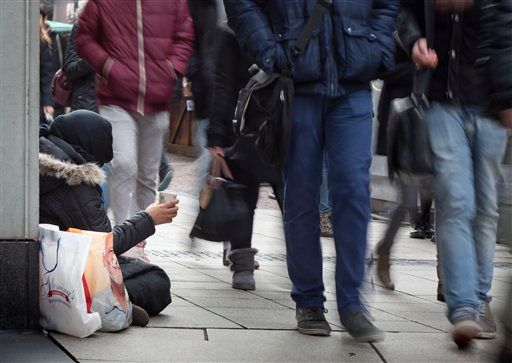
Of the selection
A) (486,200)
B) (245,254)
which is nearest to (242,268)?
(245,254)

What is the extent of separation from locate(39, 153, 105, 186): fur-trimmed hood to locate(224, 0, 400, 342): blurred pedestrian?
0.85 metres

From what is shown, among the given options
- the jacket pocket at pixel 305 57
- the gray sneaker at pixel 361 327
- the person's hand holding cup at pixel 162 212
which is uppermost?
the jacket pocket at pixel 305 57

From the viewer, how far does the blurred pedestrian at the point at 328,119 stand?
206 inches

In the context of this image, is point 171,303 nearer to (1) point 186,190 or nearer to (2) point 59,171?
(2) point 59,171

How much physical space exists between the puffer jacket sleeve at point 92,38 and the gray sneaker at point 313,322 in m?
2.48

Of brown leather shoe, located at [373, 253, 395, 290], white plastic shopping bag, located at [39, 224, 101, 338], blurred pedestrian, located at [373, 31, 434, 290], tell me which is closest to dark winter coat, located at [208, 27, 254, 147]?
blurred pedestrian, located at [373, 31, 434, 290]

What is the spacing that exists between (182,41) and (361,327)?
2.84 m

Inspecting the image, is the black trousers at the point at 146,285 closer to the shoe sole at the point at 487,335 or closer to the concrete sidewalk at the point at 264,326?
the concrete sidewalk at the point at 264,326

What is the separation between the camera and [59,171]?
5379 mm

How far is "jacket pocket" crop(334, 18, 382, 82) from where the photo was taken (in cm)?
521

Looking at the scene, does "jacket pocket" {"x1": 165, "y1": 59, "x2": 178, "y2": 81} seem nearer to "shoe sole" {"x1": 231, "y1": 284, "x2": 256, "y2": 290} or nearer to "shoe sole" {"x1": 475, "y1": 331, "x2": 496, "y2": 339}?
"shoe sole" {"x1": 231, "y1": 284, "x2": 256, "y2": 290}

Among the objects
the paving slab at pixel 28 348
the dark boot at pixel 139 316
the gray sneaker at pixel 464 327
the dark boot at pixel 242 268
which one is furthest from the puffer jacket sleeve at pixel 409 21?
the paving slab at pixel 28 348

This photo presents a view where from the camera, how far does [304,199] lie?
209 inches

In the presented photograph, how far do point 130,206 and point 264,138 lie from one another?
2.35m
